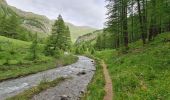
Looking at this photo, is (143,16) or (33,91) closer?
(33,91)

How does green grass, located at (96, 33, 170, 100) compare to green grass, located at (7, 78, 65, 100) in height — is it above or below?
above

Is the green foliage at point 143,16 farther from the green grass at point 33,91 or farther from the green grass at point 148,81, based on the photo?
the green grass at point 33,91

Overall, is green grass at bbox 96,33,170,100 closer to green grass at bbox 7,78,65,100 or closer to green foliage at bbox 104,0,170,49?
green grass at bbox 7,78,65,100

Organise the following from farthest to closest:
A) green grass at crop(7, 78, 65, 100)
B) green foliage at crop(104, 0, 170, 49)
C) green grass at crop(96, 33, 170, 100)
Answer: green foliage at crop(104, 0, 170, 49)
green grass at crop(7, 78, 65, 100)
green grass at crop(96, 33, 170, 100)

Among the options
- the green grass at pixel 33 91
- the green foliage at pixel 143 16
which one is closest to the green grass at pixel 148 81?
the green grass at pixel 33 91

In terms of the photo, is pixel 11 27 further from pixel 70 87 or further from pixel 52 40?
pixel 70 87

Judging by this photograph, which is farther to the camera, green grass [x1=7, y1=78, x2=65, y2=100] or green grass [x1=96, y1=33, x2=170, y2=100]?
green grass [x1=7, y1=78, x2=65, y2=100]

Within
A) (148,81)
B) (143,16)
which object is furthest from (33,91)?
(143,16)

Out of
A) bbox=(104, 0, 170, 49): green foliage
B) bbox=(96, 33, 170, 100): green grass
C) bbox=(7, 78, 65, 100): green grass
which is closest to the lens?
bbox=(96, 33, 170, 100): green grass

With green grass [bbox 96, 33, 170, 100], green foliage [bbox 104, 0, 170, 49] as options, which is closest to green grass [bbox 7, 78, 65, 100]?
green grass [bbox 96, 33, 170, 100]

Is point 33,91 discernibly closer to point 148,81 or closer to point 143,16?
point 148,81

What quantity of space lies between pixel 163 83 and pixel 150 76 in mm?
3511

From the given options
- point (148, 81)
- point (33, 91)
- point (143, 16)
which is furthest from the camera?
point (143, 16)

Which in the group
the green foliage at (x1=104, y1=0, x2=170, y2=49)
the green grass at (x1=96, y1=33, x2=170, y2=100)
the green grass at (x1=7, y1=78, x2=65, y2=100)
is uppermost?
the green foliage at (x1=104, y1=0, x2=170, y2=49)
